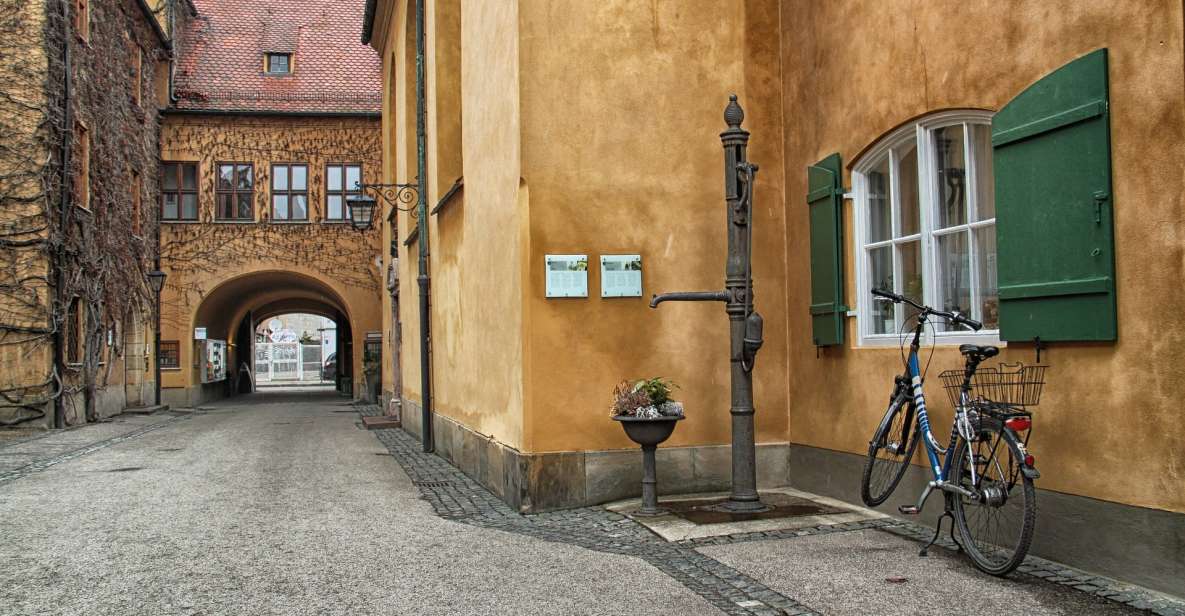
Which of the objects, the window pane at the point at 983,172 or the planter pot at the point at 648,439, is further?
the planter pot at the point at 648,439

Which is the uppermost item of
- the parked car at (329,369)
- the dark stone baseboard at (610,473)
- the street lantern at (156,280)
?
A: the street lantern at (156,280)

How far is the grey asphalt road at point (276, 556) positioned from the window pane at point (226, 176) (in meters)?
19.9

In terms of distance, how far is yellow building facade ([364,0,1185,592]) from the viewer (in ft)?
17.3

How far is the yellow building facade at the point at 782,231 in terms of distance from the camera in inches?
207

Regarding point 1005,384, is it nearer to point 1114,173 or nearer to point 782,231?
point 1114,173

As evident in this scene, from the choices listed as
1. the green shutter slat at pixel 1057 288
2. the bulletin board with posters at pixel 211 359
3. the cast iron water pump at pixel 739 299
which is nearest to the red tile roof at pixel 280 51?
the bulletin board with posters at pixel 211 359

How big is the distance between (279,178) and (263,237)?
1798 mm

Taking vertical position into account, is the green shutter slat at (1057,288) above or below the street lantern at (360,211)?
below

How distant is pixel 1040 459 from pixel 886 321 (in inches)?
75.2

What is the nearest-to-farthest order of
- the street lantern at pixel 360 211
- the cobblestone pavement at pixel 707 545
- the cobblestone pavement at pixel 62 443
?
the cobblestone pavement at pixel 707 545
the cobblestone pavement at pixel 62 443
the street lantern at pixel 360 211

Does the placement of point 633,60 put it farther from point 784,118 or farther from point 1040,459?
point 1040,459

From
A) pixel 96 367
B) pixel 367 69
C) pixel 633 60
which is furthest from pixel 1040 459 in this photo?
pixel 367 69

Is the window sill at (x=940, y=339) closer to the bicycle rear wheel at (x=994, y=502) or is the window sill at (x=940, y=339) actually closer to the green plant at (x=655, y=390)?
the bicycle rear wheel at (x=994, y=502)

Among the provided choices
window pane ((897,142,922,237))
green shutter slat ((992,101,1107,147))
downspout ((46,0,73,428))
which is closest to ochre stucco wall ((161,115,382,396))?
downspout ((46,0,73,428))
